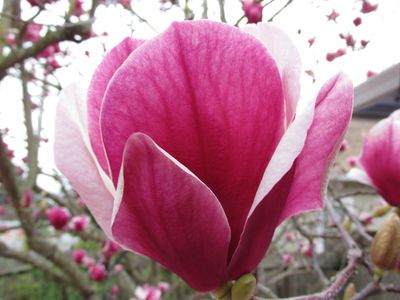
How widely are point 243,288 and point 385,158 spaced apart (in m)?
0.34

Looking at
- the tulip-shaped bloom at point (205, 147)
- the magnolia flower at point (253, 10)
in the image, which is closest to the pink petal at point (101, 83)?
the tulip-shaped bloom at point (205, 147)

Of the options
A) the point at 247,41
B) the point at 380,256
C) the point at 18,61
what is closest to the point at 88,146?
the point at 247,41

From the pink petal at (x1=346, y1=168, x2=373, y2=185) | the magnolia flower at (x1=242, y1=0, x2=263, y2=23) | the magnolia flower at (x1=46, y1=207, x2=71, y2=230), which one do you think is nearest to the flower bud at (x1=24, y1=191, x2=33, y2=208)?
the magnolia flower at (x1=46, y1=207, x2=71, y2=230)

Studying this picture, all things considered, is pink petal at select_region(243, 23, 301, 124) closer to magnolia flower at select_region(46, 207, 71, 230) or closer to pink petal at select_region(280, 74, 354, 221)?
pink petal at select_region(280, 74, 354, 221)

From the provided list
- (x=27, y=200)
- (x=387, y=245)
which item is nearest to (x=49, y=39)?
(x=27, y=200)

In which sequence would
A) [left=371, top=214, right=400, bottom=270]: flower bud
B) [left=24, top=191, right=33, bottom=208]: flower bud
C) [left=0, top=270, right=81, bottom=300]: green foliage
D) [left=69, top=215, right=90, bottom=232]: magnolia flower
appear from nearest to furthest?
[left=371, top=214, right=400, bottom=270]: flower bud < [left=24, top=191, right=33, bottom=208]: flower bud < [left=69, top=215, right=90, bottom=232]: magnolia flower < [left=0, top=270, right=81, bottom=300]: green foliage

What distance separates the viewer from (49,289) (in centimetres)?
459

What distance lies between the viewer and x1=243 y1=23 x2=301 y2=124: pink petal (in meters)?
0.34

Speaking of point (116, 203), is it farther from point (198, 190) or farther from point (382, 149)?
point (382, 149)

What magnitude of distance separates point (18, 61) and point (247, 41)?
4.69ft

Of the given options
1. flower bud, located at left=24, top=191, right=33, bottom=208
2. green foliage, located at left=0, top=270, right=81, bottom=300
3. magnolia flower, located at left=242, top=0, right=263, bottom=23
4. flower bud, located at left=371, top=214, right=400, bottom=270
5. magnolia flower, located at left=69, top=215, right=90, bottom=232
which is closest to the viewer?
flower bud, located at left=371, top=214, right=400, bottom=270

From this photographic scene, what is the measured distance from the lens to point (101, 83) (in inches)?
14.0

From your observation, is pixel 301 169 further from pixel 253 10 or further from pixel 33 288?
pixel 33 288

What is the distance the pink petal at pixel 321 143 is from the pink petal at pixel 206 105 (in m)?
0.03
